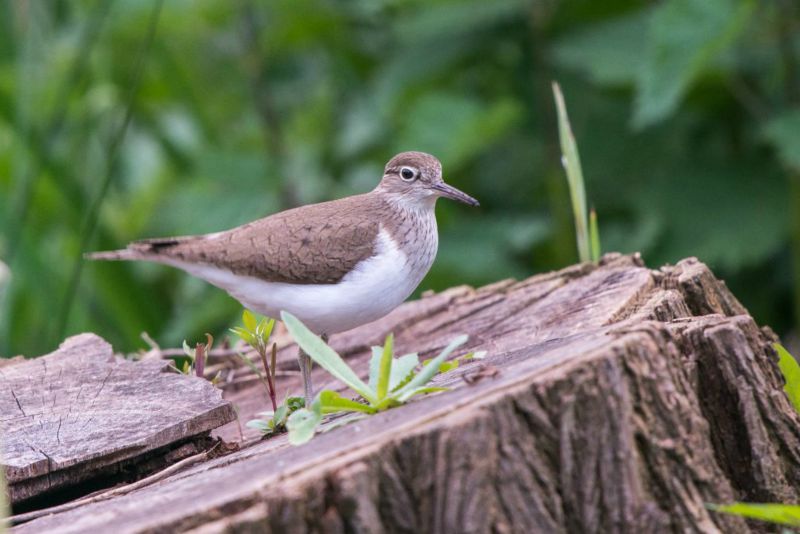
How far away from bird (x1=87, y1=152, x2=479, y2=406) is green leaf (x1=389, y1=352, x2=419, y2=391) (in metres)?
0.86

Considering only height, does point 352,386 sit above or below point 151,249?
below

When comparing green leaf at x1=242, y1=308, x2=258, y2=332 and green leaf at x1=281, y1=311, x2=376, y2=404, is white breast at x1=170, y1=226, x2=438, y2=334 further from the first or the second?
green leaf at x1=281, y1=311, x2=376, y2=404

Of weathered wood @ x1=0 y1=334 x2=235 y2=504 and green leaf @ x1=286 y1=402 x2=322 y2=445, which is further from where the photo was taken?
weathered wood @ x1=0 y1=334 x2=235 y2=504

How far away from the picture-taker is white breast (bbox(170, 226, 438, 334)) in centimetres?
407

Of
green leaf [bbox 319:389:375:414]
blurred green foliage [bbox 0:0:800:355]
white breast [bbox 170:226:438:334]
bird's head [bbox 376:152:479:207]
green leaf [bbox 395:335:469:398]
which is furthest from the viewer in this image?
blurred green foliage [bbox 0:0:800:355]

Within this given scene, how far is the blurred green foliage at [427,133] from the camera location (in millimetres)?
6168

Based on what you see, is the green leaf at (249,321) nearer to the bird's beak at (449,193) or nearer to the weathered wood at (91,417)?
the weathered wood at (91,417)

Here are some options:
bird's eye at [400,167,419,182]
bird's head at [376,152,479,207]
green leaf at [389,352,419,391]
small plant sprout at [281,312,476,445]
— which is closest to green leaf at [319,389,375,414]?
small plant sprout at [281,312,476,445]

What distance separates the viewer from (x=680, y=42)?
5609mm

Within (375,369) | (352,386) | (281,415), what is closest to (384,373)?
(352,386)

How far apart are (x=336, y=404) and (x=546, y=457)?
62 centimetres

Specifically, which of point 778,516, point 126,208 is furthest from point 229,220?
point 778,516

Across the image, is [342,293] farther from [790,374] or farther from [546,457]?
[790,374]

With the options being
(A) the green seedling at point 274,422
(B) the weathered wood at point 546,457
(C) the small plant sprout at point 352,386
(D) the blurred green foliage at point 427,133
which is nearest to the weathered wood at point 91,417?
(A) the green seedling at point 274,422
